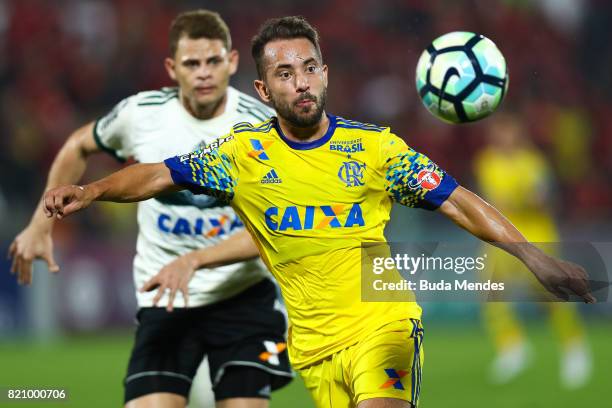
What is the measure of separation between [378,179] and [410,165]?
16cm

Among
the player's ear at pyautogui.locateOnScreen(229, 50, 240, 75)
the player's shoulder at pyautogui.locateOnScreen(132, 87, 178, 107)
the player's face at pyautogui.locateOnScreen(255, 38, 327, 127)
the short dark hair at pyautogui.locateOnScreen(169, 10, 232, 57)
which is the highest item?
the short dark hair at pyautogui.locateOnScreen(169, 10, 232, 57)

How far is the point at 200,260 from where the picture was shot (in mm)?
5395

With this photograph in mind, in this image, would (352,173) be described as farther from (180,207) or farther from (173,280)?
(180,207)

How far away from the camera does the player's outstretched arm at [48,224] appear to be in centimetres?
600

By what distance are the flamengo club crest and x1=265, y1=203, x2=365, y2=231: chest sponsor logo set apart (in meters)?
0.31

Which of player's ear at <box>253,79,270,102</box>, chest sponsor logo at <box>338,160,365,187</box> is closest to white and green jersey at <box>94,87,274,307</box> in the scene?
player's ear at <box>253,79,270,102</box>

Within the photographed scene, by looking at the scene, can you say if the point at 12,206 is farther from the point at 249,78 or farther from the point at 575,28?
the point at 575,28

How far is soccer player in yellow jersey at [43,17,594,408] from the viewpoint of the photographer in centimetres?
458

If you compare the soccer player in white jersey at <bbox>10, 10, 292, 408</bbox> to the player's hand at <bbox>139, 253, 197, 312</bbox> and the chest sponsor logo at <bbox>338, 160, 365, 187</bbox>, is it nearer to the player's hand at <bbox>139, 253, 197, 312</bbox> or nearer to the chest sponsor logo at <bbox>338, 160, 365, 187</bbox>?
the player's hand at <bbox>139, 253, 197, 312</bbox>

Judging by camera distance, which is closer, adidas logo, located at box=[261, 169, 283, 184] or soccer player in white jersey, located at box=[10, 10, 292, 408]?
adidas logo, located at box=[261, 169, 283, 184]

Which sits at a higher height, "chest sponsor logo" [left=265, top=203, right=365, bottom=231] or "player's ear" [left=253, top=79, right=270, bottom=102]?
"player's ear" [left=253, top=79, right=270, bottom=102]

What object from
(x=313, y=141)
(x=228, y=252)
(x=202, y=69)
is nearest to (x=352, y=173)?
(x=313, y=141)

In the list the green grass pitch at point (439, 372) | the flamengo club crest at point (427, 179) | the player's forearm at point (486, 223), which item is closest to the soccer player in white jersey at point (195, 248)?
the flamengo club crest at point (427, 179)

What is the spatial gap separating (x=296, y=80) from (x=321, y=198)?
20.3 inches
